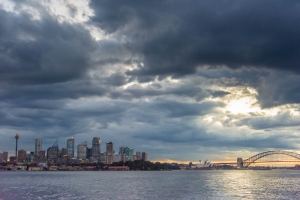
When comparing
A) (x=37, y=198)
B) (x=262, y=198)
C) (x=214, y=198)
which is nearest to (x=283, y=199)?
(x=262, y=198)

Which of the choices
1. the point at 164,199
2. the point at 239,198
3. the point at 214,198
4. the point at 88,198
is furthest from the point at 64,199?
the point at 239,198

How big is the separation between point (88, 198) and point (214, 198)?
24.4m

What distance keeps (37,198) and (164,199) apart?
80.2ft

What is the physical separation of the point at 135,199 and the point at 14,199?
22.7m

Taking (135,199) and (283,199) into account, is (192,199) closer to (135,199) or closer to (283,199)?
(135,199)

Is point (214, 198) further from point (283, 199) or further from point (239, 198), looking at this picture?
point (283, 199)

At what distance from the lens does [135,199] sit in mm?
71500

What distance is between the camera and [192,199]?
70750 mm

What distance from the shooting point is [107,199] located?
232 ft

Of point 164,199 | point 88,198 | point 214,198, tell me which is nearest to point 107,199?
point 88,198

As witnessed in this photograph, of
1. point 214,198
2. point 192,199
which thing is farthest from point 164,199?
point 214,198

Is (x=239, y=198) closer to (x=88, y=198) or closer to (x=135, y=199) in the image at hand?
(x=135, y=199)

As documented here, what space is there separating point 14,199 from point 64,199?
373 inches

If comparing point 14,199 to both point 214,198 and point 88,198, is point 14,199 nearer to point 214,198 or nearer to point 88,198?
point 88,198
